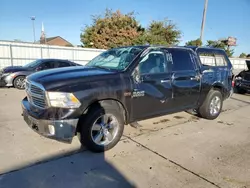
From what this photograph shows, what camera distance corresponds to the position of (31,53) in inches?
627

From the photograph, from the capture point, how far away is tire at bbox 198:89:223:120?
579 centimetres

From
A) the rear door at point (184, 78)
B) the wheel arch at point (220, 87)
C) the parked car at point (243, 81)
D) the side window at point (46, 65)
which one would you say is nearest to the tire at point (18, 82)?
the side window at point (46, 65)

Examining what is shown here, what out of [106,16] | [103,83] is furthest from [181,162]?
[106,16]

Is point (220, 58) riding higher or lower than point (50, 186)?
higher

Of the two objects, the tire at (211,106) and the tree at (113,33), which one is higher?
the tree at (113,33)

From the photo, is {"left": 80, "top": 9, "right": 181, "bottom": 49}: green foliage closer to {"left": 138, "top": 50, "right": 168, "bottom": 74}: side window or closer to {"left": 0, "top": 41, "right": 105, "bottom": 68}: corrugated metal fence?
{"left": 0, "top": 41, "right": 105, "bottom": 68}: corrugated metal fence

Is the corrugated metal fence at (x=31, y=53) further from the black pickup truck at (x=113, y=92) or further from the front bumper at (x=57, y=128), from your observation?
the front bumper at (x=57, y=128)

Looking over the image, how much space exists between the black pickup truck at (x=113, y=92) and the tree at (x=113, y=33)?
75.5 feet

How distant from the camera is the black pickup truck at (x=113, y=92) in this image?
11.0 feet

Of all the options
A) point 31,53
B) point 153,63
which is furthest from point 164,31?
point 153,63

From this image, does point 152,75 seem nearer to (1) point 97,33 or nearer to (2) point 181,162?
(2) point 181,162

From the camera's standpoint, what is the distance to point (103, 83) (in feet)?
12.1

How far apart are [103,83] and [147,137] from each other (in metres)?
1.64

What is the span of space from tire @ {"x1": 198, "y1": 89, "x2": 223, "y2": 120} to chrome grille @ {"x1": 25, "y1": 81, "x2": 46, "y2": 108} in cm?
414
